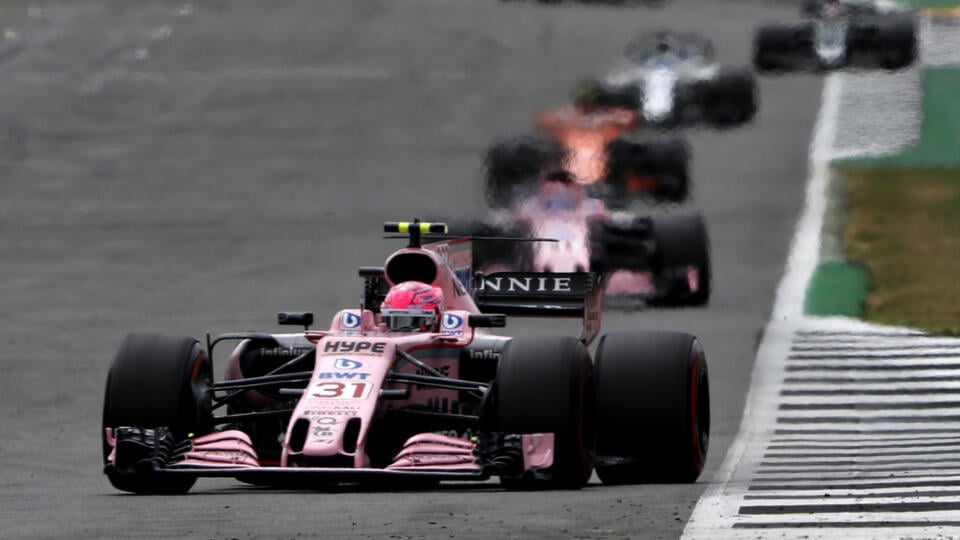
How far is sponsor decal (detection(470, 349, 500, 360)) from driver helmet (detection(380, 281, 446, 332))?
34cm

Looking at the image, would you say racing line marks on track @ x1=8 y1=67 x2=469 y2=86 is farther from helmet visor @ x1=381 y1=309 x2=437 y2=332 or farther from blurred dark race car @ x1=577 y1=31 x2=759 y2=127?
helmet visor @ x1=381 y1=309 x2=437 y2=332

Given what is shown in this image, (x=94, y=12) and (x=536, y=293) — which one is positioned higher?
(x=94, y=12)

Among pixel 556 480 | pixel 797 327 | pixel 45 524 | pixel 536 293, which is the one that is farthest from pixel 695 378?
pixel 797 327

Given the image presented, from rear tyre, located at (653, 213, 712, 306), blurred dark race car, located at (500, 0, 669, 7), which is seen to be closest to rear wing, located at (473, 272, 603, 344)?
rear tyre, located at (653, 213, 712, 306)

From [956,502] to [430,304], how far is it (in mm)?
4539

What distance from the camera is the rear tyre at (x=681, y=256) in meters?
24.3

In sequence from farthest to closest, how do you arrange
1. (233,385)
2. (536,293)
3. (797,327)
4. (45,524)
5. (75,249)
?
(75,249) → (797,327) → (536,293) → (233,385) → (45,524)

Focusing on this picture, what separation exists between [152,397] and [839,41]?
92.9ft

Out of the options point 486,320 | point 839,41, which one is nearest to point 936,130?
point 839,41

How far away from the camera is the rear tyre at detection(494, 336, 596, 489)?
511 inches

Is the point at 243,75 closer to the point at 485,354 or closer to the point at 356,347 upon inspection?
the point at 485,354

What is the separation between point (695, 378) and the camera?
557 inches

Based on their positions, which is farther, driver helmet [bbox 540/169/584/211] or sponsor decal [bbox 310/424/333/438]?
driver helmet [bbox 540/169/584/211]

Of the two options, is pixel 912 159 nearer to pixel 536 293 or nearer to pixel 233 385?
pixel 536 293
